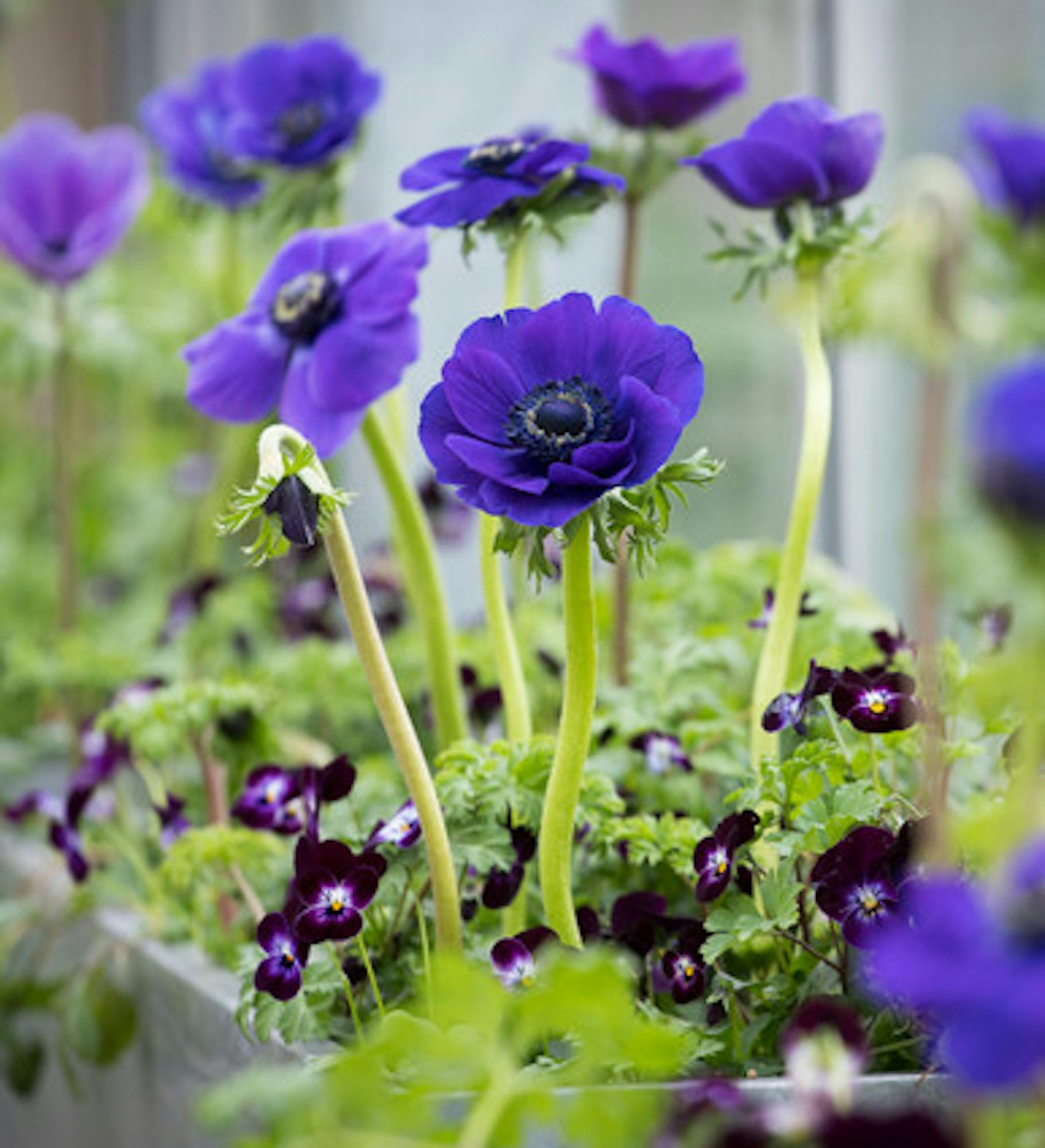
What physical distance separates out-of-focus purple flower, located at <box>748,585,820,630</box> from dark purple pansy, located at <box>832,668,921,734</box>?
148 millimetres

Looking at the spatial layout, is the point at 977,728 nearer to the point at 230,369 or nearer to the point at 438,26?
the point at 230,369

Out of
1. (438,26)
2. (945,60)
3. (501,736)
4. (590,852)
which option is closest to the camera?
(590,852)

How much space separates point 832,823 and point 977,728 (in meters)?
0.30

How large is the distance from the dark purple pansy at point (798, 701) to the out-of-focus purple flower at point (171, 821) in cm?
39

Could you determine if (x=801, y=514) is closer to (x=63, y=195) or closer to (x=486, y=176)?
(x=486, y=176)

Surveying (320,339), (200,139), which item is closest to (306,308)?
(320,339)

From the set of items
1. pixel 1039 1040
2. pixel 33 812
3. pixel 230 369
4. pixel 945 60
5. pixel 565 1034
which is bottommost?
pixel 33 812

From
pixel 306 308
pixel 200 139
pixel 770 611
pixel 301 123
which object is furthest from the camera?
pixel 200 139

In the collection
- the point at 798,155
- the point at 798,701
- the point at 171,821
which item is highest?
the point at 798,155

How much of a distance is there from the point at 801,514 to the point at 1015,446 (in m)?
0.42

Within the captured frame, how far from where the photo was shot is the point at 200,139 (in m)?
1.50

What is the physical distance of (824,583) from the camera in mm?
1098

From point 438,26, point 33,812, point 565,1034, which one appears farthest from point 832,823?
point 438,26

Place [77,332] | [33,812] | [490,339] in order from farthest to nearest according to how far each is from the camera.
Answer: [77,332]
[33,812]
[490,339]
